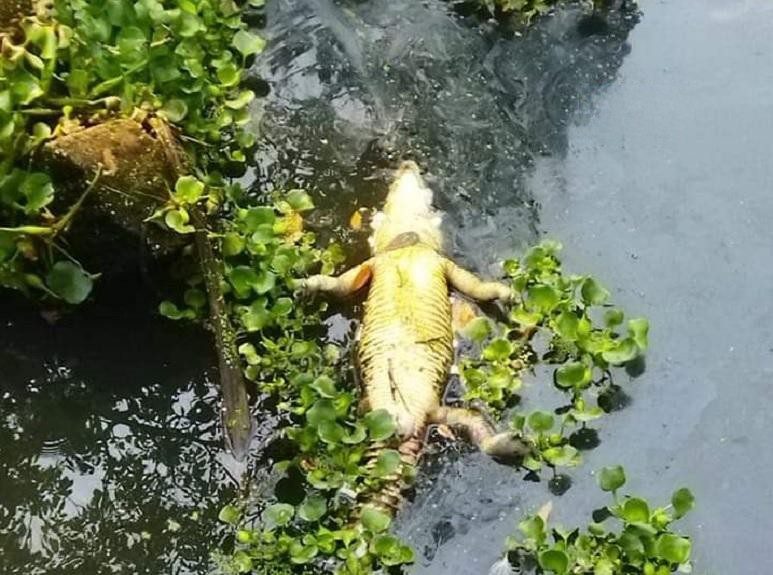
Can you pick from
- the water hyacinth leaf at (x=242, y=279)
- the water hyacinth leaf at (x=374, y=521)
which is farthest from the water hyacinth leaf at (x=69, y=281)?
the water hyacinth leaf at (x=374, y=521)

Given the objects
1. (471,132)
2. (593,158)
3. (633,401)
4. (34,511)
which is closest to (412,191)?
(471,132)

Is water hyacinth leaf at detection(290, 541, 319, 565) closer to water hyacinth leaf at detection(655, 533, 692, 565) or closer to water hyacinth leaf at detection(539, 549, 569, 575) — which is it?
water hyacinth leaf at detection(539, 549, 569, 575)

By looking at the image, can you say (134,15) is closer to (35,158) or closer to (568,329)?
(35,158)

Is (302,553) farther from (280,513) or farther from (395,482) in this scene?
(395,482)

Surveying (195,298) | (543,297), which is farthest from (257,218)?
(543,297)

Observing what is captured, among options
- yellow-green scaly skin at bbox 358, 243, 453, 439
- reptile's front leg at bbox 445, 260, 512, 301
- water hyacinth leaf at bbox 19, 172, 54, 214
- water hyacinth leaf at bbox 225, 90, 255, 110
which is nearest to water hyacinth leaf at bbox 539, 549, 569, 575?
yellow-green scaly skin at bbox 358, 243, 453, 439

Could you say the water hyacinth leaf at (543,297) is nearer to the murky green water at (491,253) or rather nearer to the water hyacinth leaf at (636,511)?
the murky green water at (491,253)
